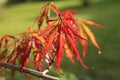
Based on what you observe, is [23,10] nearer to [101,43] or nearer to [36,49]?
[101,43]

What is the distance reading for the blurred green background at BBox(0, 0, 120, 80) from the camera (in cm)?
734

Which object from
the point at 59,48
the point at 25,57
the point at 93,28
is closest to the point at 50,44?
the point at 59,48

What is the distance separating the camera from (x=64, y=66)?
796cm

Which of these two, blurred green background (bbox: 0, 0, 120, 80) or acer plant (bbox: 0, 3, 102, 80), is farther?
blurred green background (bbox: 0, 0, 120, 80)

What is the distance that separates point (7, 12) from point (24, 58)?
1702 centimetres

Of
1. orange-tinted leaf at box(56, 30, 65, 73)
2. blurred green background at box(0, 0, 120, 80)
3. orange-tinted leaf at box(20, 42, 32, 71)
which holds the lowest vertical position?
blurred green background at box(0, 0, 120, 80)

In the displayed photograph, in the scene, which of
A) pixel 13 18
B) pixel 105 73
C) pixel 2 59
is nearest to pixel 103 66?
pixel 105 73

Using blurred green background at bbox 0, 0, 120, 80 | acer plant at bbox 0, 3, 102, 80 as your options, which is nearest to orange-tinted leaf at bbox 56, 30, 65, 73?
acer plant at bbox 0, 3, 102, 80

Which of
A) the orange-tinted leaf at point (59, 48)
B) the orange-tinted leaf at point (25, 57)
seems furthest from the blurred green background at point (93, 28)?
the orange-tinted leaf at point (59, 48)

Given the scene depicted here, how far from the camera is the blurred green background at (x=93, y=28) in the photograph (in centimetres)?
734

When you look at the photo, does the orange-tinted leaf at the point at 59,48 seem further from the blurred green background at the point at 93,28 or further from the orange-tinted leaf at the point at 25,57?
the blurred green background at the point at 93,28

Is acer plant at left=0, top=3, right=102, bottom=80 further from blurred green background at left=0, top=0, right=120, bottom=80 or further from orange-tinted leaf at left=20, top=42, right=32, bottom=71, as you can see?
blurred green background at left=0, top=0, right=120, bottom=80

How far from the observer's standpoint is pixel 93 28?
11891 mm

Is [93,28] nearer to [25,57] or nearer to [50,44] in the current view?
[25,57]
